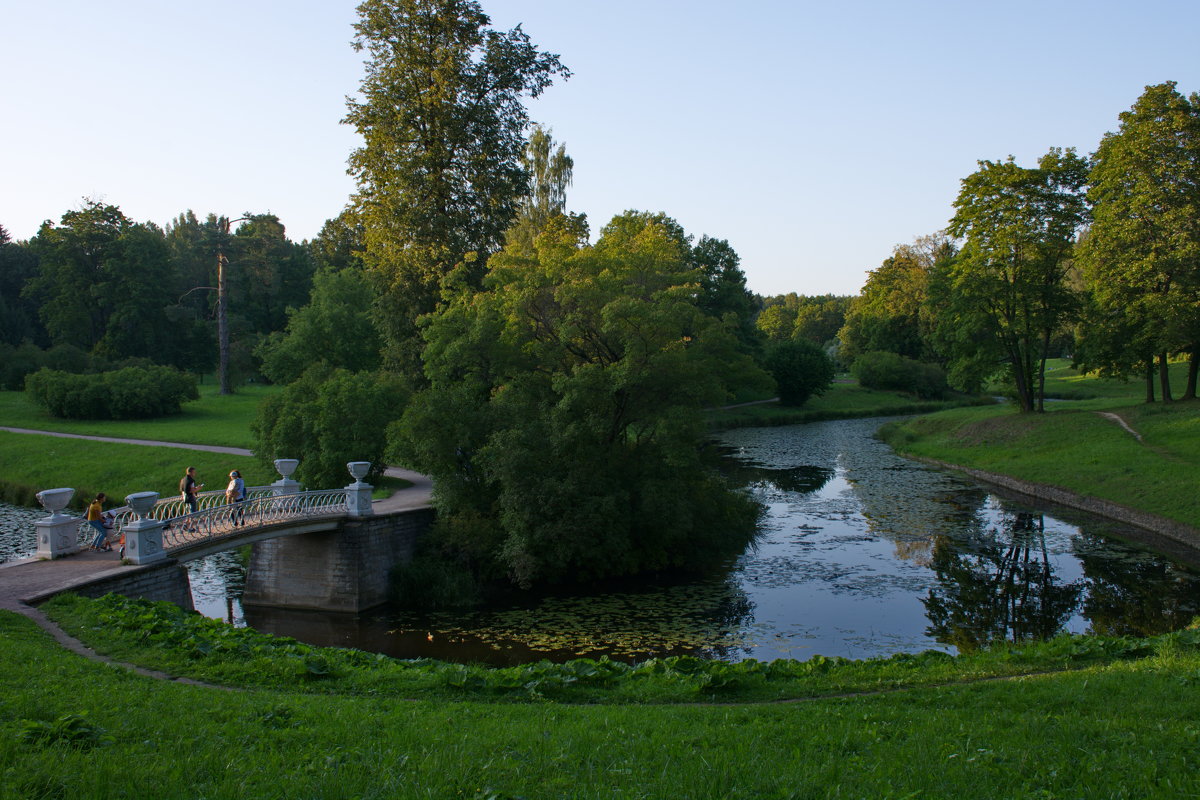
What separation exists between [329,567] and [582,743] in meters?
15.8

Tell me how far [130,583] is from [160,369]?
129 ft

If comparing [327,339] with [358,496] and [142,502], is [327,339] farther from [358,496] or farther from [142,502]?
[142,502]

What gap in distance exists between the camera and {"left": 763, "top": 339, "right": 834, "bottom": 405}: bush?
241ft

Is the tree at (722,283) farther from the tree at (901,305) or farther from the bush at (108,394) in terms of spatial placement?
the bush at (108,394)

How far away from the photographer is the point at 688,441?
78.5ft

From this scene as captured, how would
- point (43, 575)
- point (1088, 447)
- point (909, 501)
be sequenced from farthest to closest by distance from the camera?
1. point (1088, 447)
2. point (909, 501)
3. point (43, 575)

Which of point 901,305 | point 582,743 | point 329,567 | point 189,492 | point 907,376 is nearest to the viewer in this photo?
point 582,743

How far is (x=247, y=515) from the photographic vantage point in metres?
20.6

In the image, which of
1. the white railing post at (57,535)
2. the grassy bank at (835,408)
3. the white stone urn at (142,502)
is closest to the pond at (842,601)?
the white railing post at (57,535)

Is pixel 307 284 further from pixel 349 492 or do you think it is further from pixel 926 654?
pixel 926 654

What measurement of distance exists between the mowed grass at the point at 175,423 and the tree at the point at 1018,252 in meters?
36.6

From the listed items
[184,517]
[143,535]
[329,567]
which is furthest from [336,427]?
[143,535]

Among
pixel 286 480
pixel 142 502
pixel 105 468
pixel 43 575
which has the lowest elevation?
pixel 105 468

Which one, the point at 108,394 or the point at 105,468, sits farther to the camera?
the point at 108,394
